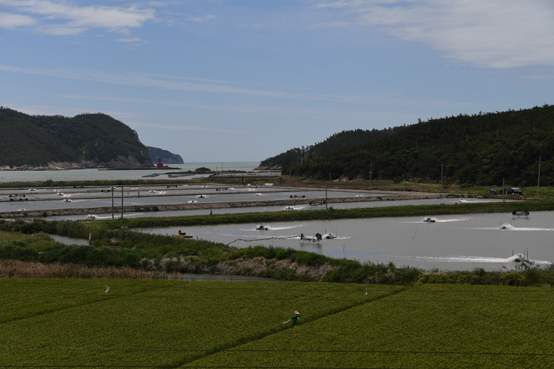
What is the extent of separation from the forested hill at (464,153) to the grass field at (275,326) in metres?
84.3

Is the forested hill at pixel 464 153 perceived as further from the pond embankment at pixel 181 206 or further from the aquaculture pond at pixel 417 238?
the aquaculture pond at pixel 417 238

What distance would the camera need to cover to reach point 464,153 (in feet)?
392

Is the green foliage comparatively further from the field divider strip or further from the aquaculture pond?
the aquaculture pond

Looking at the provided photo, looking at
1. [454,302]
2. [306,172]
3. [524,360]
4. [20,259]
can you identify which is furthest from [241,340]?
[306,172]

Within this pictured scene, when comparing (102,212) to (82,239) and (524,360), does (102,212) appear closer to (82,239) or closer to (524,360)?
(82,239)

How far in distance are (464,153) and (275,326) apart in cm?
11619

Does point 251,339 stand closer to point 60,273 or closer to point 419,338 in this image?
point 419,338

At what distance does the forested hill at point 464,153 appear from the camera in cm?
9894

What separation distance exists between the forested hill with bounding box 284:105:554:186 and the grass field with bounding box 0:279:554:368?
84326 mm

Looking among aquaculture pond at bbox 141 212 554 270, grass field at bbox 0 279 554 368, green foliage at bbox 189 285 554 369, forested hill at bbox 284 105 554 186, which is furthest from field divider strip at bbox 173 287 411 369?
forested hill at bbox 284 105 554 186

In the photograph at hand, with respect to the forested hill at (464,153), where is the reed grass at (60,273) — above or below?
below

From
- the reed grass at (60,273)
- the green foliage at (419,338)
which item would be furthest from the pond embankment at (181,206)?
the green foliage at (419,338)

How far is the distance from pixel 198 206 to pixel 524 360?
176 feet

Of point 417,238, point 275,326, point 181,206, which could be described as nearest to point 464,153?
point 181,206
